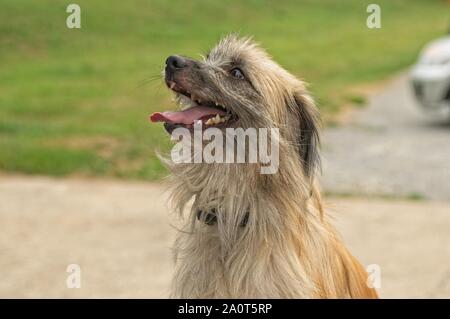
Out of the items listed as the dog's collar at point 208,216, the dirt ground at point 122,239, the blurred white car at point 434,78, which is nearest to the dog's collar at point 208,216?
the dog's collar at point 208,216

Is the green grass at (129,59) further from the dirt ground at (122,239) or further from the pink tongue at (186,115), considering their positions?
the dirt ground at (122,239)

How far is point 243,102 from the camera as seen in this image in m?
4.33

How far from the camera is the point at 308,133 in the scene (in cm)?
459

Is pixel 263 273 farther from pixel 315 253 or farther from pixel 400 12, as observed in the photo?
pixel 400 12

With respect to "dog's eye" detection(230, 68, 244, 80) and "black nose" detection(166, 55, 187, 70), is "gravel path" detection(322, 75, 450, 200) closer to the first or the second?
"dog's eye" detection(230, 68, 244, 80)

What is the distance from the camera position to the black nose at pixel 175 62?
13.8ft

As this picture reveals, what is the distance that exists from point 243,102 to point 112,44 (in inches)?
853

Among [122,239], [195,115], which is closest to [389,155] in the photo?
A: [122,239]

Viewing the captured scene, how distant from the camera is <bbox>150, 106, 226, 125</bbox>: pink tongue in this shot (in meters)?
4.28

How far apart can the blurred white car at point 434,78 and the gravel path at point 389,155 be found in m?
0.51

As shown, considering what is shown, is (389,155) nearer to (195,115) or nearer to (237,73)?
(237,73)

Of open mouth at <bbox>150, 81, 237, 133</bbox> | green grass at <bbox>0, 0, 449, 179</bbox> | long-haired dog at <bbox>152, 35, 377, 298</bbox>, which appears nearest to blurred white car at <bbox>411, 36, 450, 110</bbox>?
green grass at <bbox>0, 0, 449, 179</bbox>

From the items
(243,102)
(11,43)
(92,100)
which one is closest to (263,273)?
(243,102)
